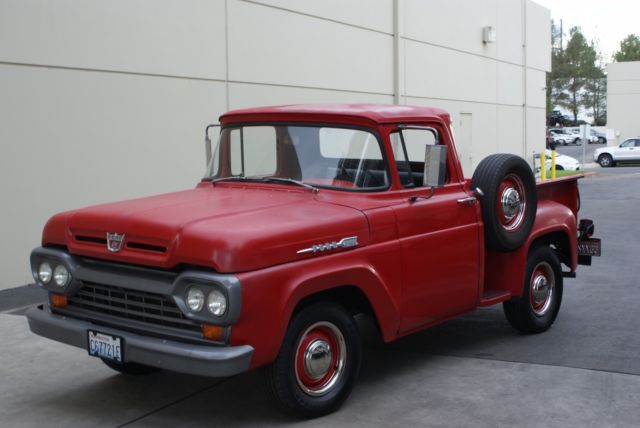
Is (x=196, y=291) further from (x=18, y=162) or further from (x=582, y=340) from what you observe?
(x=18, y=162)

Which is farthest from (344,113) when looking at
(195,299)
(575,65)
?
(575,65)

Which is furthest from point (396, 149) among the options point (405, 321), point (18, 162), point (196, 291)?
point (18, 162)

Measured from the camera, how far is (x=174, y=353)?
4.78m

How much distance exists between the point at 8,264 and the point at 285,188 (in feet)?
16.3

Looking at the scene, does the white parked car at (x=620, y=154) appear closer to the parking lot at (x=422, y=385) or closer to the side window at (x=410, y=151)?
the parking lot at (x=422, y=385)

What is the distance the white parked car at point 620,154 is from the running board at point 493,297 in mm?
36909

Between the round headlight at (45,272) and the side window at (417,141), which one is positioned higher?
the side window at (417,141)

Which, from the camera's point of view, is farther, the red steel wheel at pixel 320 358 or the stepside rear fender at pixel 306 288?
the red steel wheel at pixel 320 358

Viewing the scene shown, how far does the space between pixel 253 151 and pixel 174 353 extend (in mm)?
2117

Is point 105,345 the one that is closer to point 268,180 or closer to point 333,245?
point 333,245

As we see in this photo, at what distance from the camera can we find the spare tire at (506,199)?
661 cm

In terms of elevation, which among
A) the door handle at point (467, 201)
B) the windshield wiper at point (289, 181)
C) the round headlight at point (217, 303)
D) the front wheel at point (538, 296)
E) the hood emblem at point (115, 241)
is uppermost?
the windshield wiper at point (289, 181)

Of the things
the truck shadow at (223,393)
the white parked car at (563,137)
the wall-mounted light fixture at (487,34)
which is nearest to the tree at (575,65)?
the white parked car at (563,137)

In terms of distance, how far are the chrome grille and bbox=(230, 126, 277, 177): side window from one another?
5.04 ft
